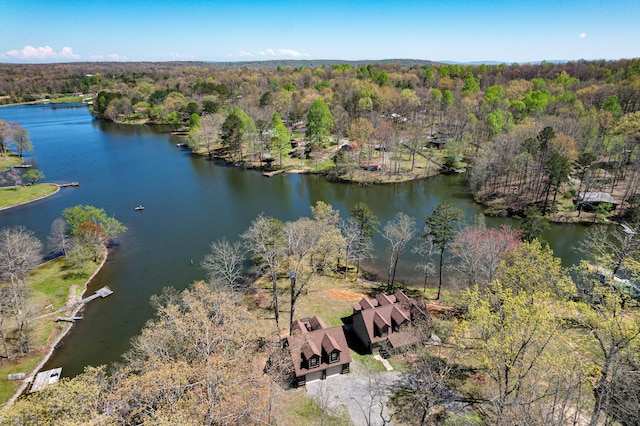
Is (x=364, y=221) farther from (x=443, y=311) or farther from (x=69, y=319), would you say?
(x=69, y=319)

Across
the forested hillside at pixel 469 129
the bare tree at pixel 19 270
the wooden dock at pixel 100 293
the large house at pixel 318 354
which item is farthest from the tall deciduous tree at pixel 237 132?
the large house at pixel 318 354

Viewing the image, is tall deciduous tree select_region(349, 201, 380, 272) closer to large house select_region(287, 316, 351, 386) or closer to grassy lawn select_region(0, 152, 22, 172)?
large house select_region(287, 316, 351, 386)

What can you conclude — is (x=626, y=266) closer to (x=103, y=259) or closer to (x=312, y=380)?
(x=312, y=380)

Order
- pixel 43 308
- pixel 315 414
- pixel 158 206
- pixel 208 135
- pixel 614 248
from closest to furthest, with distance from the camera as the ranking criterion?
pixel 315 414
pixel 614 248
pixel 43 308
pixel 158 206
pixel 208 135

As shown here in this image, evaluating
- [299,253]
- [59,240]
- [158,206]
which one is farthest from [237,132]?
[299,253]

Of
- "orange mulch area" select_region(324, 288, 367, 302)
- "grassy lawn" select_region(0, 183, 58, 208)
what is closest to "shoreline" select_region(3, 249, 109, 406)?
"orange mulch area" select_region(324, 288, 367, 302)
